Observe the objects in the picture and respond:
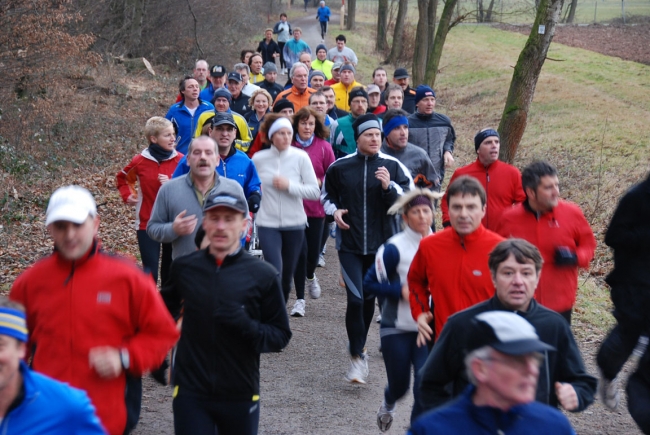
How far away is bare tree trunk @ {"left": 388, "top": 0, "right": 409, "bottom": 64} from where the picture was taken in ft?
120

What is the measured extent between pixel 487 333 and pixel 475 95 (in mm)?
32655

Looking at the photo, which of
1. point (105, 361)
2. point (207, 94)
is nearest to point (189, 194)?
point (105, 361)

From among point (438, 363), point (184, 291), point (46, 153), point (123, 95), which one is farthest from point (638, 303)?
point (123, 95)

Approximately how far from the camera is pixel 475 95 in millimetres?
34594

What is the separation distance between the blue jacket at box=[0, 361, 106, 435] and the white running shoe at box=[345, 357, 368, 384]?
4.59 meters

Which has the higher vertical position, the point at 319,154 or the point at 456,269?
the point at 456,269

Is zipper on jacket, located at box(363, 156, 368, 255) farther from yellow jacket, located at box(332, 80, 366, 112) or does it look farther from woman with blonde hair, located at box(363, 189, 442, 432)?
yellow jacket, located at box(332, 80, 366, 112)

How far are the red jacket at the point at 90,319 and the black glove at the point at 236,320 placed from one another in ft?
1.10

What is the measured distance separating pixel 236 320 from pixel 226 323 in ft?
0.21

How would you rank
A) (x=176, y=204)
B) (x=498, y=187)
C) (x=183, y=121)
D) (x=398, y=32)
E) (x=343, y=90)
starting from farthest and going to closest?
(x=398, y=32) → (x=343, y=90) → (x=183, y=121) → (x=498, y=187) → (x=176, y=204)

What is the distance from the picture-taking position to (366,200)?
25.4 feet

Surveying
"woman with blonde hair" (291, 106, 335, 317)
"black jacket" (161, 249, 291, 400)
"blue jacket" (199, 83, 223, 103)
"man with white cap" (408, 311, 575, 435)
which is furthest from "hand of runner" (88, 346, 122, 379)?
"blue jacket" (199, 83, 223, 103)

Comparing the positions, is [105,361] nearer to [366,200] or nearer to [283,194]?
[366,200]

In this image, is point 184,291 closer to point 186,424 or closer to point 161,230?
point 186,424
